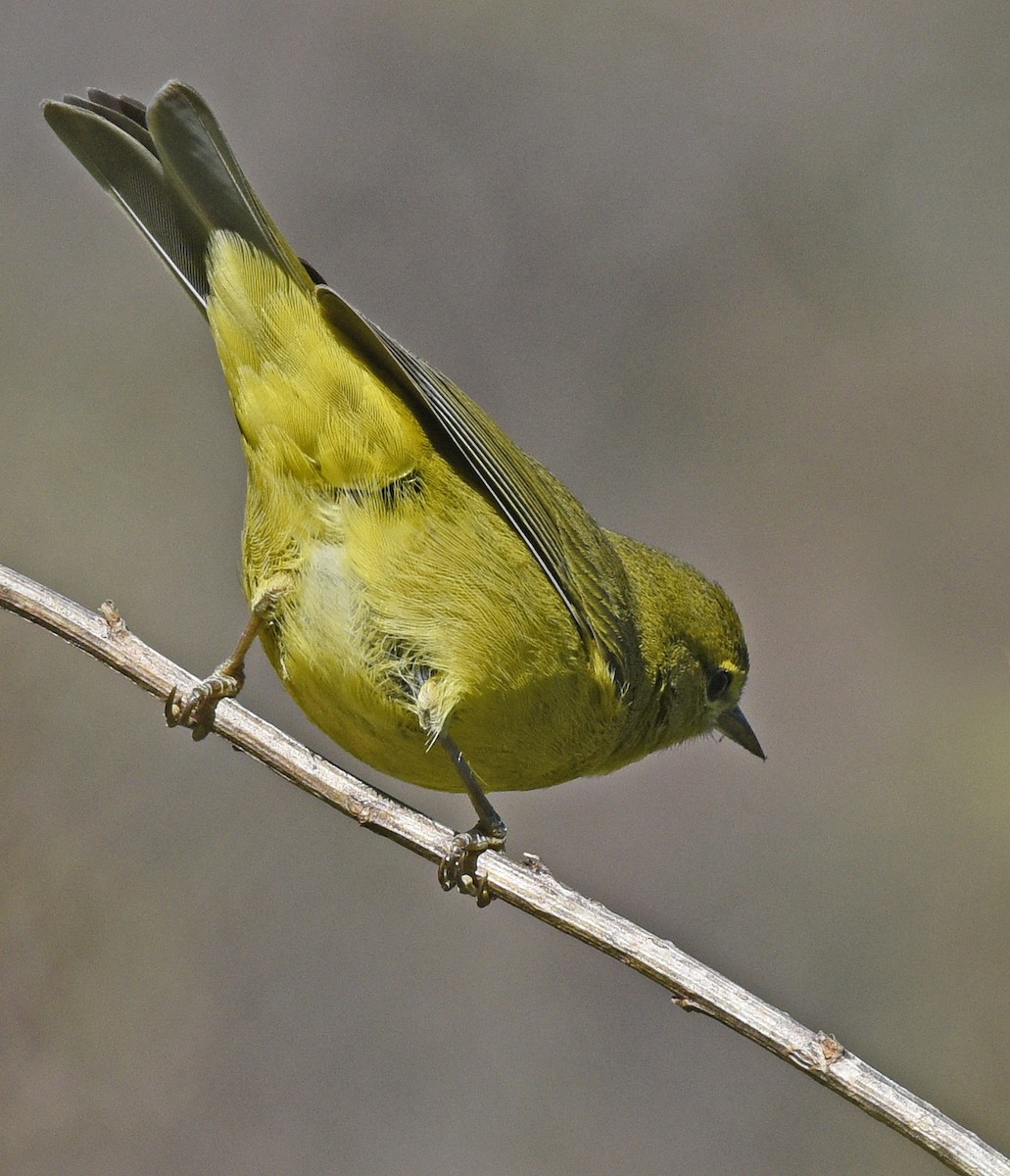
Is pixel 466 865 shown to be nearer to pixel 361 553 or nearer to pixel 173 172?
pixel 361 553

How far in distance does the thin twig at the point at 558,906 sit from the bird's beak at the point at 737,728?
51.8 inches

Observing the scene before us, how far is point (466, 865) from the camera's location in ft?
Answer: 12.8

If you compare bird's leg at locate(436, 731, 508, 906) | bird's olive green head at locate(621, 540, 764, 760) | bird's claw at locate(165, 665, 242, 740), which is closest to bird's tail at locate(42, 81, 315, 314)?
bird's claw at locate(165, 665, 242, 740)

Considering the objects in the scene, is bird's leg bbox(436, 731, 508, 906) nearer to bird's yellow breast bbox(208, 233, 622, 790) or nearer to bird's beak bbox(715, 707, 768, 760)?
bird's yellow breast bbox(208, 233, 622, 790)

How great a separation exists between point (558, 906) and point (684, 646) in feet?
5.23

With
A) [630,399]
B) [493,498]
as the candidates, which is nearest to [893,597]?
[630,399]

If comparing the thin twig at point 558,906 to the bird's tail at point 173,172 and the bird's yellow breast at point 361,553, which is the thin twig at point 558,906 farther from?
the bird's tail at point 173,172

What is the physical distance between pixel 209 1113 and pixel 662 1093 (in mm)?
1935

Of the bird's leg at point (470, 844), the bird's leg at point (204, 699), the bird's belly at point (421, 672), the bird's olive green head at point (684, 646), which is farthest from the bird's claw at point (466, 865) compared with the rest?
the bird's olive green head at point (684, 646)

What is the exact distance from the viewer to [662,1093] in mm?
6039

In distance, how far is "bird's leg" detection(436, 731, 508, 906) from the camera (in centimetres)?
387

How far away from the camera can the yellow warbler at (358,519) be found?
382 centimetres

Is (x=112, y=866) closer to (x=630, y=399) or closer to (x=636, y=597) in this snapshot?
(x=636, y=597)

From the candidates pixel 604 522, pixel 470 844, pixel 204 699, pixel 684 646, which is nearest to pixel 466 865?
pixel 470 844
